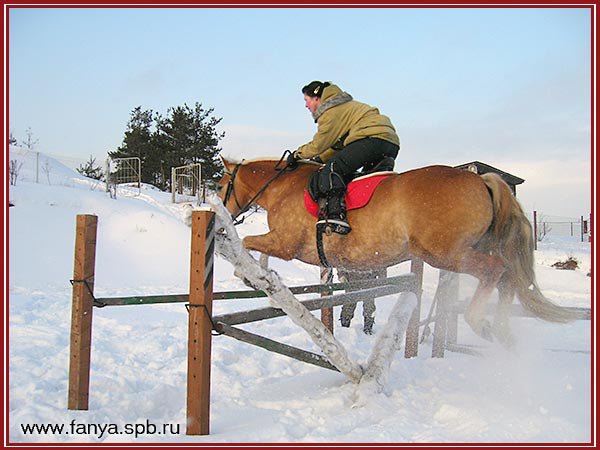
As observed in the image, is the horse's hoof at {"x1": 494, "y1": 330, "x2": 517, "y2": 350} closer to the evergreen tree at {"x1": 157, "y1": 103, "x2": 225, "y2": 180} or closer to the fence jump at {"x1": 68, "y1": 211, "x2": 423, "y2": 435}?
the fence jump at {"x1": 68, "y1": 211, "x2": 423, "y2": 435}

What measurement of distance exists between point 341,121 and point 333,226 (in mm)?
947

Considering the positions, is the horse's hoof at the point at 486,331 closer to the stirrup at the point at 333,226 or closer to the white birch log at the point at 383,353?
the white birch log at the point at 383,353

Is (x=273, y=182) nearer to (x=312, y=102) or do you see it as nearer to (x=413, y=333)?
(x=312, y=102)

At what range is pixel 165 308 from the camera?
27.2ft

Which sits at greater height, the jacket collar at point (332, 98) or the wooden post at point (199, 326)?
the jacket collar at point (332, 98)

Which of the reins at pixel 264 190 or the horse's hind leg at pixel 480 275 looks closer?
the horse's hind leg at pixel 480 275

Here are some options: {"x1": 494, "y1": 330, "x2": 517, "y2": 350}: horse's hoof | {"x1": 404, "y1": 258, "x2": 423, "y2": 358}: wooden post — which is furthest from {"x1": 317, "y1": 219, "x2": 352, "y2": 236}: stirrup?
{"x1": 404, "y1": 258, "x2": 423, "y2": 358}: wooden post

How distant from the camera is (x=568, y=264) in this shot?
14.8m

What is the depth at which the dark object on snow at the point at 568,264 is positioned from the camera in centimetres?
1452

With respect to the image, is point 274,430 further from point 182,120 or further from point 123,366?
point 182,120

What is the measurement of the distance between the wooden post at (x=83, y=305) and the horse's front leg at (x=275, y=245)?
1.29 meters

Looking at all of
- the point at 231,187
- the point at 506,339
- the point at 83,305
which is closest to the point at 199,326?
the point at 83,305

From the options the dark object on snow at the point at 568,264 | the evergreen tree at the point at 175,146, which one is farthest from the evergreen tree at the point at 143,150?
the dark object on snow at the point at 568,264

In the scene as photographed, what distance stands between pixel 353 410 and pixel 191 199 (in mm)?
21037
